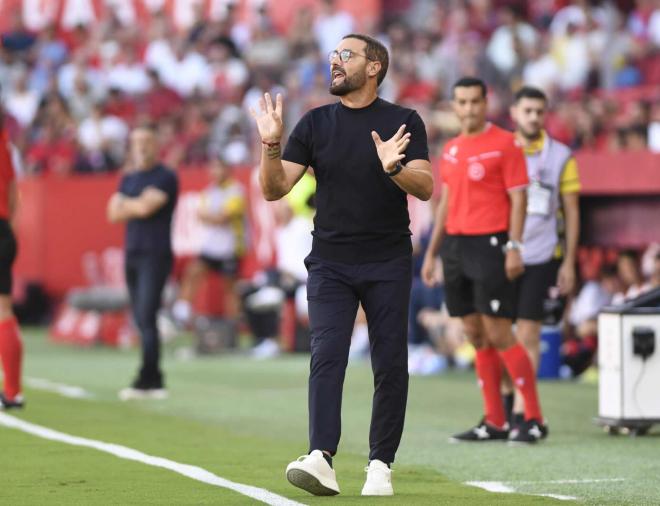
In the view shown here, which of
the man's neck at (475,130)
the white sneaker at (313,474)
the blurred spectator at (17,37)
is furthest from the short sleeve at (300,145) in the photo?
the blurred spectator at (17,37)

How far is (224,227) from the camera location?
20.5 m

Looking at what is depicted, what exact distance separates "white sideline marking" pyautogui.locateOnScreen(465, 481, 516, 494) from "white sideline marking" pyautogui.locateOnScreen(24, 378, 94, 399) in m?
5.83

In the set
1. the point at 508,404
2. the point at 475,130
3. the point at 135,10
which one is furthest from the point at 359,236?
the point at 135,10

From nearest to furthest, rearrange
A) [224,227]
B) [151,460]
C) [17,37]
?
[151,460]
[224,227]
[17,37]

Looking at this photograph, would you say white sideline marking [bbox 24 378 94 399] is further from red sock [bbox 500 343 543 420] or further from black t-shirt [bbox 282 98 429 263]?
black t-shirt [bbox 282 98 429 263]

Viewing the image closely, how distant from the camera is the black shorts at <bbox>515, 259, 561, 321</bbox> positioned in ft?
34.1

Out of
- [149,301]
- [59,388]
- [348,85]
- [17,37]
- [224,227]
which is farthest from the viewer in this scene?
[17,37]

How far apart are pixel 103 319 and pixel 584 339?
7.35 metres

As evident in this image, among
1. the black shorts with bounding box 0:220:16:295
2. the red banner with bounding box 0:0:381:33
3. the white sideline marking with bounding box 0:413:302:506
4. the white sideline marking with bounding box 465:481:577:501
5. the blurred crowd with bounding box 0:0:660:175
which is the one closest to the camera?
the white sideline marking with bounding box 0:413:302:506

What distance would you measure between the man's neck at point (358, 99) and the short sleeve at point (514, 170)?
7.70ft

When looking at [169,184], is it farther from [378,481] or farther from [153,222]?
[378,481]

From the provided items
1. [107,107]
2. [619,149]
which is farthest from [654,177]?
[107,107]

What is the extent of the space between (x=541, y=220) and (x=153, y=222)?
12.9 ft

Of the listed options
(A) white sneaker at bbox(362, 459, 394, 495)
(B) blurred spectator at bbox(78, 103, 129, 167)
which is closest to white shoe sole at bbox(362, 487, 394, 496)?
(A) white sneaker at bbox(362, 459, 394, 495)
